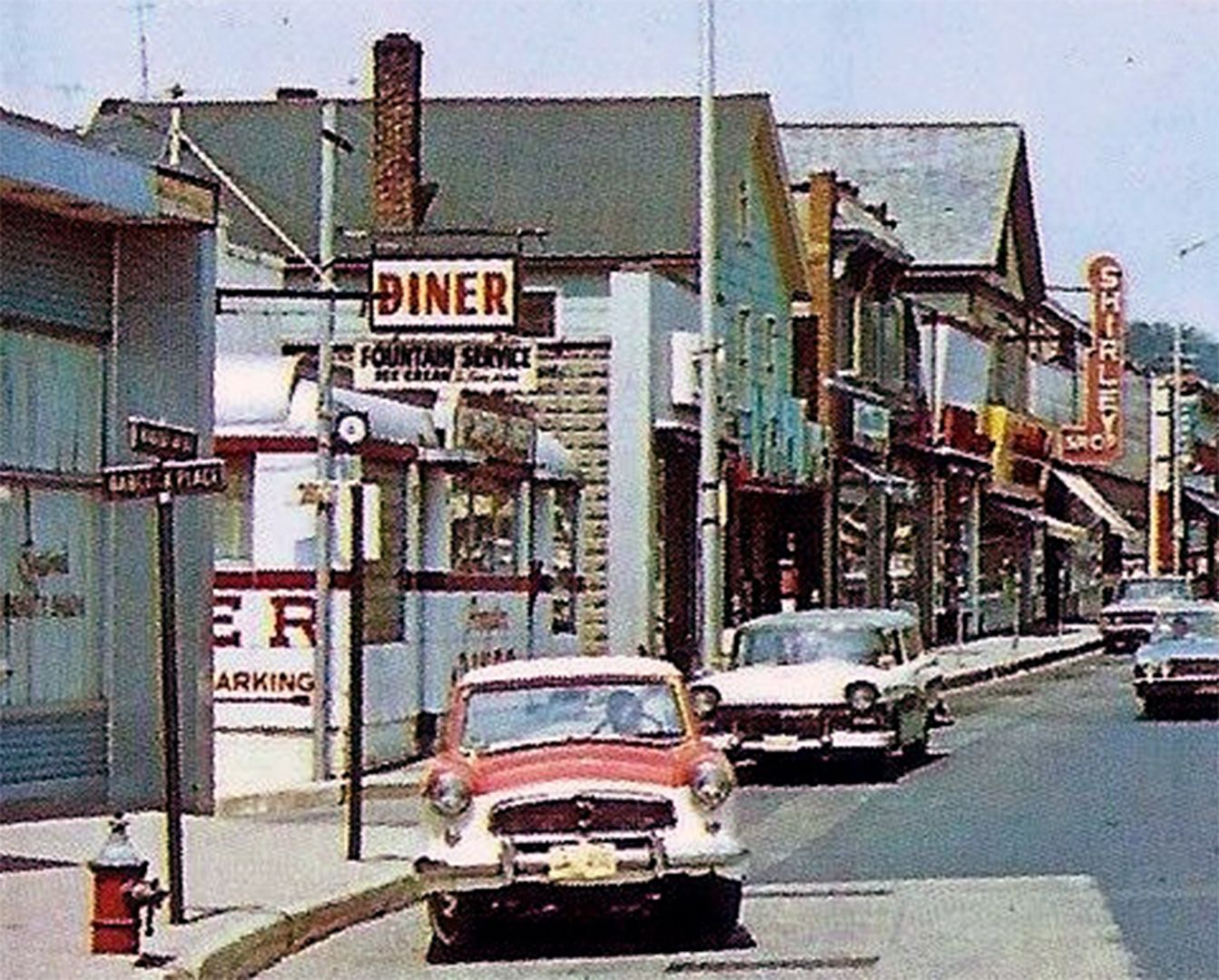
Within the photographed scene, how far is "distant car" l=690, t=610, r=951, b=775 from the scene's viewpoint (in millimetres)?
28094

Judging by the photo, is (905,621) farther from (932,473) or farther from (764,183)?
(932,473)

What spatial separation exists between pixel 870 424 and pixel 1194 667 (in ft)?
80.8

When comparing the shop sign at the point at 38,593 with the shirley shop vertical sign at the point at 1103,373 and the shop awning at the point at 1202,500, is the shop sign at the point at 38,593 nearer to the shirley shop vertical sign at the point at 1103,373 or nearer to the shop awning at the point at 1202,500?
the shirley shop vertical sign at the point at 1103,373

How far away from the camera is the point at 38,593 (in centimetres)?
2334

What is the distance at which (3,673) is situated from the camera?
74.2 ft

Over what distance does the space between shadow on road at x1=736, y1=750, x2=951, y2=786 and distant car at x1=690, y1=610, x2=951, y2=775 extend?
0.12m

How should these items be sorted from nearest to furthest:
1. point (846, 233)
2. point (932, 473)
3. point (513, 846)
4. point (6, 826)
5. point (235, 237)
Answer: point (513, 846), point (6, 826), point (235, 237), point (846, 233), point (932, 473)

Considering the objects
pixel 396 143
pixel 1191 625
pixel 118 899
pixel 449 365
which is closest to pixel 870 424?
pixel 396 143

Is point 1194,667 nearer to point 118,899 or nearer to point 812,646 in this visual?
point 812,646

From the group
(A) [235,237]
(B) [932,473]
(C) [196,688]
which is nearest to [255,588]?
(C) [196,688]

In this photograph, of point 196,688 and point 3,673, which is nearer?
point 3,673

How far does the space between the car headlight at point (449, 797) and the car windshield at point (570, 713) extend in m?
0.74

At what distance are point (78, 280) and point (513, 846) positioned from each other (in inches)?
356

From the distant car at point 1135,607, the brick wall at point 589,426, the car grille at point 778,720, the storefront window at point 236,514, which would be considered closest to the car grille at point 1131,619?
the distant car at point 1135,607
